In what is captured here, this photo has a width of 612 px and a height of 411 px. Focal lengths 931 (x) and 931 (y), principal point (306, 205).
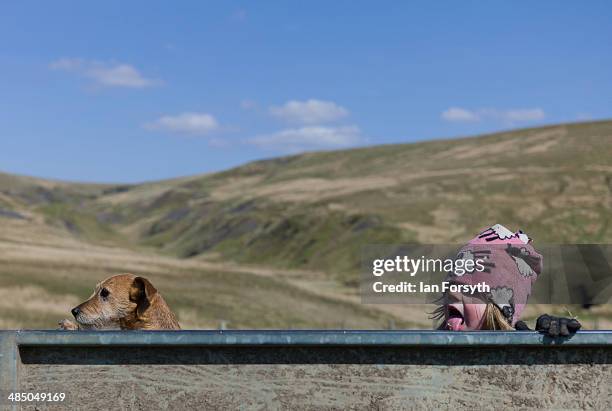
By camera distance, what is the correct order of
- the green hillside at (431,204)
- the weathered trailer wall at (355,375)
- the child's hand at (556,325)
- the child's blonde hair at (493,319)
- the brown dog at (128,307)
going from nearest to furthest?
the child's hand at (556,325)
the weathered trailer wall at (355,375)
the child's blonde hair at (493,319)
the brown dog at (128,307)
the green hillside at (431,204)

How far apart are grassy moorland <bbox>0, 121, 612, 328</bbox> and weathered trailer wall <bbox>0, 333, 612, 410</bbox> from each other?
3092 centimetres

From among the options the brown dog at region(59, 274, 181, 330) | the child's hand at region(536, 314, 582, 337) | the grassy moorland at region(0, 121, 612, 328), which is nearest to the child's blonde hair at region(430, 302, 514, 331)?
the child's hand at region(536, 314, 582, 337)

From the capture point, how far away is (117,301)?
21.8 feet

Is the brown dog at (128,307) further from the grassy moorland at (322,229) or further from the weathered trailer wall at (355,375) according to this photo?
the grassy moorland at (322,229)

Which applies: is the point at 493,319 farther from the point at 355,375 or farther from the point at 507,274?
the point at 355,375

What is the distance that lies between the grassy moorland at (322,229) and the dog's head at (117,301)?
28390 mm

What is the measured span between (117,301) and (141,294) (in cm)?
21

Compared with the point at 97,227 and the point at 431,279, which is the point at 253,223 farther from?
the point at 431,279

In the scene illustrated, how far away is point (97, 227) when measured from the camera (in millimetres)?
152500

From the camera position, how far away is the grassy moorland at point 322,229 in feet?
153

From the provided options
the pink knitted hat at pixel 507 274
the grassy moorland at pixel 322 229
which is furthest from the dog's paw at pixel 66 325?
the grassy moorland at pixel 322 229

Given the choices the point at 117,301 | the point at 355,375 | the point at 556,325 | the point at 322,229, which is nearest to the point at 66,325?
the point at 117,301

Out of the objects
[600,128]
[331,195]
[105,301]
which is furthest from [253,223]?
[105,301]

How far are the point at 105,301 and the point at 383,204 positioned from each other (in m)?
113
